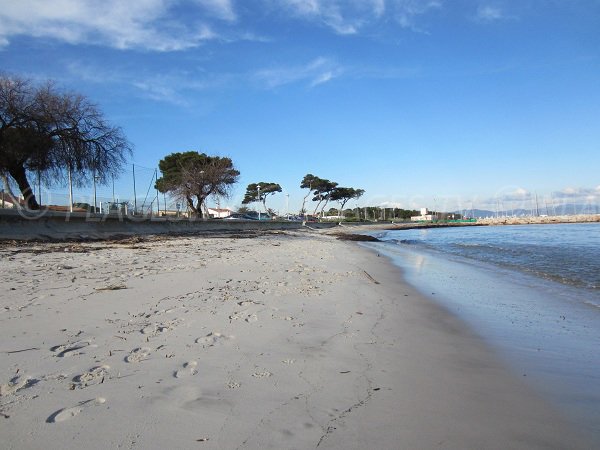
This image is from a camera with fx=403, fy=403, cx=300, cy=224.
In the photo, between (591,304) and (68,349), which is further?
(591,304)

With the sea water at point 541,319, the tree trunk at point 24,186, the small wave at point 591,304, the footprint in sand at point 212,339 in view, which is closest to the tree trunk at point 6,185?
the tree trunk at point 24,186

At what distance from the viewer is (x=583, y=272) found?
1063cm

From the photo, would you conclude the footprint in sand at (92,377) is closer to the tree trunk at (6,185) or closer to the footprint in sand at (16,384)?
the footprint in sand at (16,384)

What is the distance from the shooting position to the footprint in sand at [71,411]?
218 cm

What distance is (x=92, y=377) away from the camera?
271 cm

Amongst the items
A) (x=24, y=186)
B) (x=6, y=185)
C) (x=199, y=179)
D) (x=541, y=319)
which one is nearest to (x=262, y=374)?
(x=541, y=319)

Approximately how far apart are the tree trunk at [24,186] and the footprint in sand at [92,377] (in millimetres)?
20654

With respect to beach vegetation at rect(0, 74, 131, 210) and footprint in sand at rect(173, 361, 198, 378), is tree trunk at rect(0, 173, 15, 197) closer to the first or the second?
beach vegetation at rect(0, 74, 131, 210)

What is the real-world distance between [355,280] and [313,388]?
5338 millimetres

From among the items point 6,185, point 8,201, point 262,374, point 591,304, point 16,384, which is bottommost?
Result: point 591,304

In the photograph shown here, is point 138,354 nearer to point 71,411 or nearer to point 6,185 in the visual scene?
point 71,411

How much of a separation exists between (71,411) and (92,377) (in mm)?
466

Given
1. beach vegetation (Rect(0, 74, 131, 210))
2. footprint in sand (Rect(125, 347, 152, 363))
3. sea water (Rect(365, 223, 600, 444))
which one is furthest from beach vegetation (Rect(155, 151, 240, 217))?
footprint in sand (Rect(125, 347, 152, 363))

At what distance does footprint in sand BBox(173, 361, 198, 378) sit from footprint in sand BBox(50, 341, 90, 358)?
899 mm
